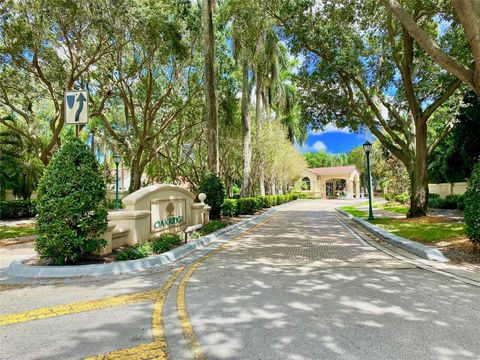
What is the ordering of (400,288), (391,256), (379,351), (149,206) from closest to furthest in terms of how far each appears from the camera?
(379,351), (400,288), (391,256), (149,206)

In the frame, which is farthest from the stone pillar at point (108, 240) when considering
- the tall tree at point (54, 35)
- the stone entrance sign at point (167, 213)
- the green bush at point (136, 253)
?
the tall tree at point (54, 35)

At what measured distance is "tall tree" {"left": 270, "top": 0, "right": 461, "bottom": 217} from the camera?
1489 cm

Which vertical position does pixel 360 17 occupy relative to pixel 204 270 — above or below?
above

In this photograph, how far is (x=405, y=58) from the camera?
15.2 m

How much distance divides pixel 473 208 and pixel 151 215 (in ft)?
27.1

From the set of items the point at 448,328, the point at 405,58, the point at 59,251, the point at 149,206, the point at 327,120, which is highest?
the point at 405,58

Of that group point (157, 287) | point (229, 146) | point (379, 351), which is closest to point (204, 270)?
point (157, 287)

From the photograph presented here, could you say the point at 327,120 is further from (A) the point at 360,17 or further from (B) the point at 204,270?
(B) the point at 204,270

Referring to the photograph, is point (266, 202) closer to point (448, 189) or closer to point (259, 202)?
point (259, 202)

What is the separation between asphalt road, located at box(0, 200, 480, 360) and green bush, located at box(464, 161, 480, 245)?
5.58 feet

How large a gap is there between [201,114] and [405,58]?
14.6 m

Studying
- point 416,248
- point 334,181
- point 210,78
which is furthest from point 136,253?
point 334,181

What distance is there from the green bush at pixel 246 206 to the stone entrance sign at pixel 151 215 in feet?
21.3

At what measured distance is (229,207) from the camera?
18453 mm
